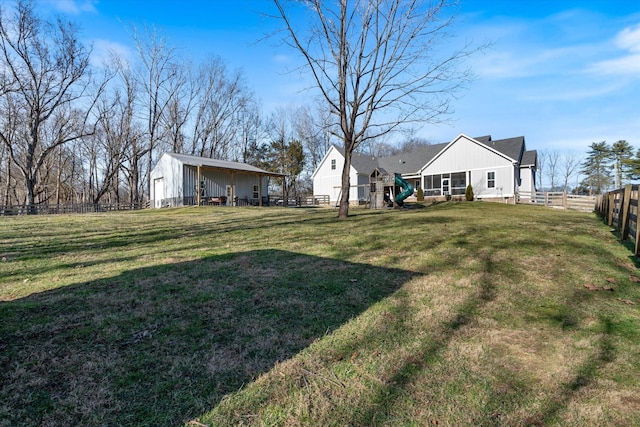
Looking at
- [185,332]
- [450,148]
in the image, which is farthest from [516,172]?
[185,332]

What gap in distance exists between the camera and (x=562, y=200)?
65.3ft

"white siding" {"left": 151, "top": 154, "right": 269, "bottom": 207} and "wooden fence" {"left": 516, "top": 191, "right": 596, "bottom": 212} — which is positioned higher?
"white siding" {"left": 151, "top": 154, "right": 269, "bottom": 207}

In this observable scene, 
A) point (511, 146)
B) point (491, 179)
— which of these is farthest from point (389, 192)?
point (511, 146)

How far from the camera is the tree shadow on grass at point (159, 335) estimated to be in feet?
6.62

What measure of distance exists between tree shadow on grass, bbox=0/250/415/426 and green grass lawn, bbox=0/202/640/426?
0.05ft

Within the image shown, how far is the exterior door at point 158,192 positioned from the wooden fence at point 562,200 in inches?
1074

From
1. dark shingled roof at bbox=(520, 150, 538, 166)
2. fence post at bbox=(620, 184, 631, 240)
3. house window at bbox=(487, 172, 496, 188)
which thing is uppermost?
dark shingled roof at bbox=(520, 150, 538, 166)

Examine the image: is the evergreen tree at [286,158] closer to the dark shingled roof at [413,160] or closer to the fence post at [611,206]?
the dark shingled roof at [413,160]

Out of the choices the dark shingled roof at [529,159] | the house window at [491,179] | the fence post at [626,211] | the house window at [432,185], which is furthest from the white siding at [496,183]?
the fence post at [626,211]

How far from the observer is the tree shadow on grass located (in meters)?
2.02

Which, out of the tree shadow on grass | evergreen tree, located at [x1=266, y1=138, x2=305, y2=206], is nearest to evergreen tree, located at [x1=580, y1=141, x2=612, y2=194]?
evergreen tree, located at [x1=266, y1=138, x2=305, y2=206]

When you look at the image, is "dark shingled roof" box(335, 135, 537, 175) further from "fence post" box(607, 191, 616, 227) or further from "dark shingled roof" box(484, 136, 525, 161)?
"fence post" box(607, 191, 616, 227)

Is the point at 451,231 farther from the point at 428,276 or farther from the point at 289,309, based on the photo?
the point at 289,309

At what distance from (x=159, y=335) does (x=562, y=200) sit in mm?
23882
